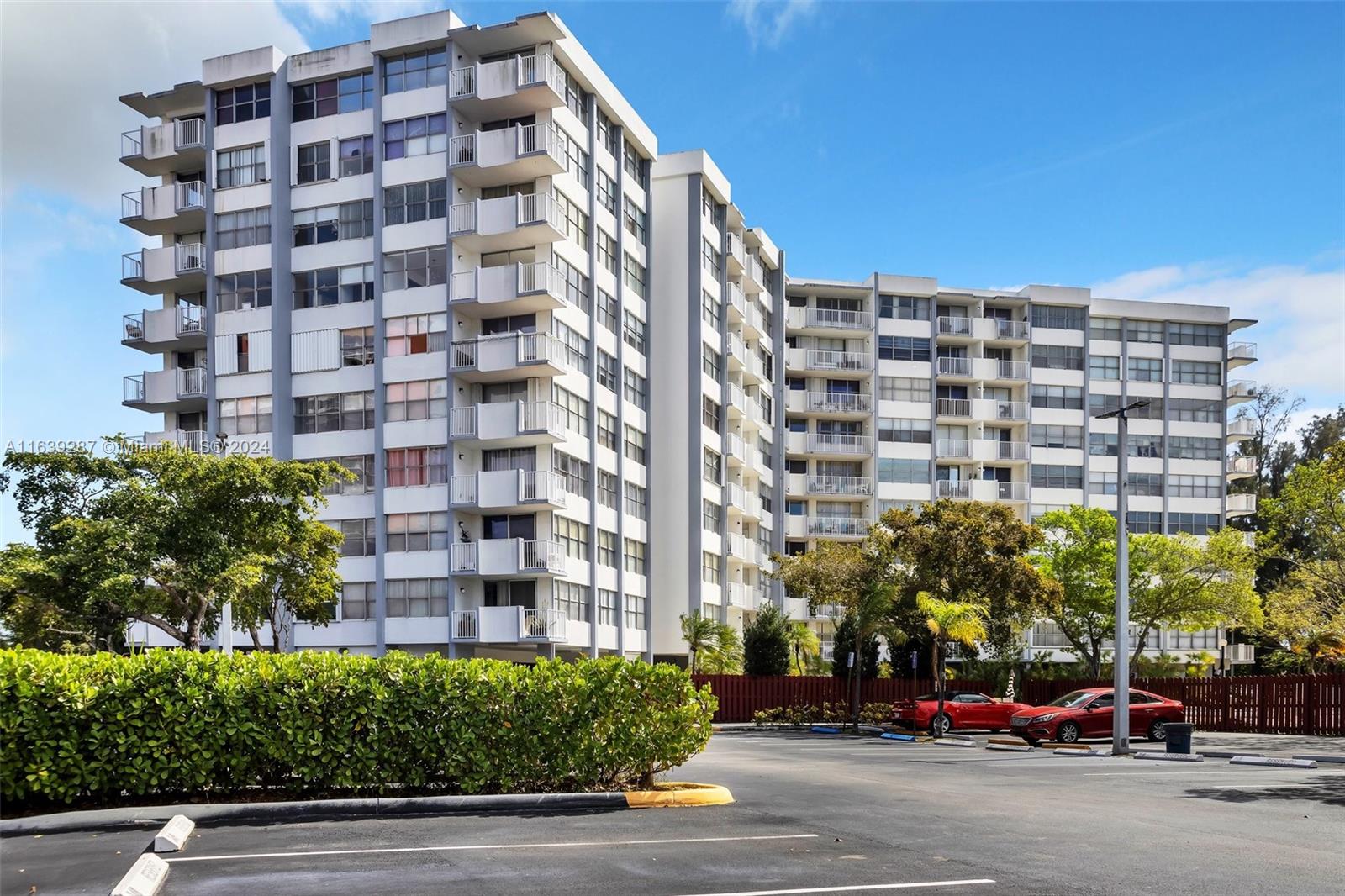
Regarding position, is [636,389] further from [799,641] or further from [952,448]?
[952,448]

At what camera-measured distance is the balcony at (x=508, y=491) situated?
48656 mm

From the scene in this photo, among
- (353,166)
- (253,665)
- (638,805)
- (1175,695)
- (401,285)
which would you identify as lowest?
(1175,695)

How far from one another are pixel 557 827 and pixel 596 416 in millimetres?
39754

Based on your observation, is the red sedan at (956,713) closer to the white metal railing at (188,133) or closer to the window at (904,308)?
the white metal railing at (188,133)

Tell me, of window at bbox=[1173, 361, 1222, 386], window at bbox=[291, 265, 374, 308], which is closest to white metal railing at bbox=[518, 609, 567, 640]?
window at bbox=[291, 265, 374, 308]

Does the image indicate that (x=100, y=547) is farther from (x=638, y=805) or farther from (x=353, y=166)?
(x=353, y=166)

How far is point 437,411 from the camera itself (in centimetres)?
5041

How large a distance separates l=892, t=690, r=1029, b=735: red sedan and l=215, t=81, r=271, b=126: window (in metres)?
34.9

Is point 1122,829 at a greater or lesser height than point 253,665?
lesser

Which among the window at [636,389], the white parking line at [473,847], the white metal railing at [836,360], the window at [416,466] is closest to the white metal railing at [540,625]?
the window at [416,466]

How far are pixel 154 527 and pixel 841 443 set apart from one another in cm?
5455

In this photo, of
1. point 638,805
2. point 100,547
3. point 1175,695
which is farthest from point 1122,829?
point 1175,695

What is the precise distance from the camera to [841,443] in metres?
82.4

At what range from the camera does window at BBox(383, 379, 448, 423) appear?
166 feet
